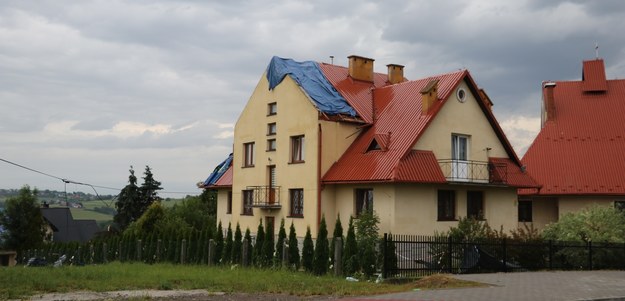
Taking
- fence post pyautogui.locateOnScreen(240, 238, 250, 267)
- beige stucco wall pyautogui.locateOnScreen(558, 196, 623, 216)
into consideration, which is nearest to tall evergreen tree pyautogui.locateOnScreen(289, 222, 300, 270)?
fence post pyautogui.locateOnScreen(240, 238, 250, 267)

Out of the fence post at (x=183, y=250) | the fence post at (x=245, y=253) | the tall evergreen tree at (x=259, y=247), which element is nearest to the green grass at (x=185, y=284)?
the tall evergreen tree at (x=259, y=247)

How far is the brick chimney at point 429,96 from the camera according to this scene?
92.4 feet

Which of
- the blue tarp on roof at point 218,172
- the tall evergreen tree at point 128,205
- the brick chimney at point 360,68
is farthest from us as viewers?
the tall evergreen tree at point 128,205

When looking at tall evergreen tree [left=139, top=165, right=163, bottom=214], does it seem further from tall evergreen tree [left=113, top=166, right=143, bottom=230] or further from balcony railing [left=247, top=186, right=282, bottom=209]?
balcony railing [left=247, top=186, right=282, bottom=209]

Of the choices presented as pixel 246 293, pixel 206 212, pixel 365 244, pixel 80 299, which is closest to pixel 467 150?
pixel 365 244

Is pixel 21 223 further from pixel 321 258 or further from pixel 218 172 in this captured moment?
pixel 321 258

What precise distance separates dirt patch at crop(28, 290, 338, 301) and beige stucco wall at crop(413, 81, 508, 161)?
45.6 feet

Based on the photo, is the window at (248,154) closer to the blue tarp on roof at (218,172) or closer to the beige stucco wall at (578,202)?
the blue tarp on roof at (218,172)

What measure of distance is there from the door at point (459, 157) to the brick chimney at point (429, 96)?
1.86 m

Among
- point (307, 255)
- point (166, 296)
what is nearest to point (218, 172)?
point (307, 255)

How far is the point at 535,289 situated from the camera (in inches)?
655

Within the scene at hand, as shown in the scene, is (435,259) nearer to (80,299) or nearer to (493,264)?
(493,264)

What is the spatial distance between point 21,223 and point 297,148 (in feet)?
117

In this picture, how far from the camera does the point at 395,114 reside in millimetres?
29453
